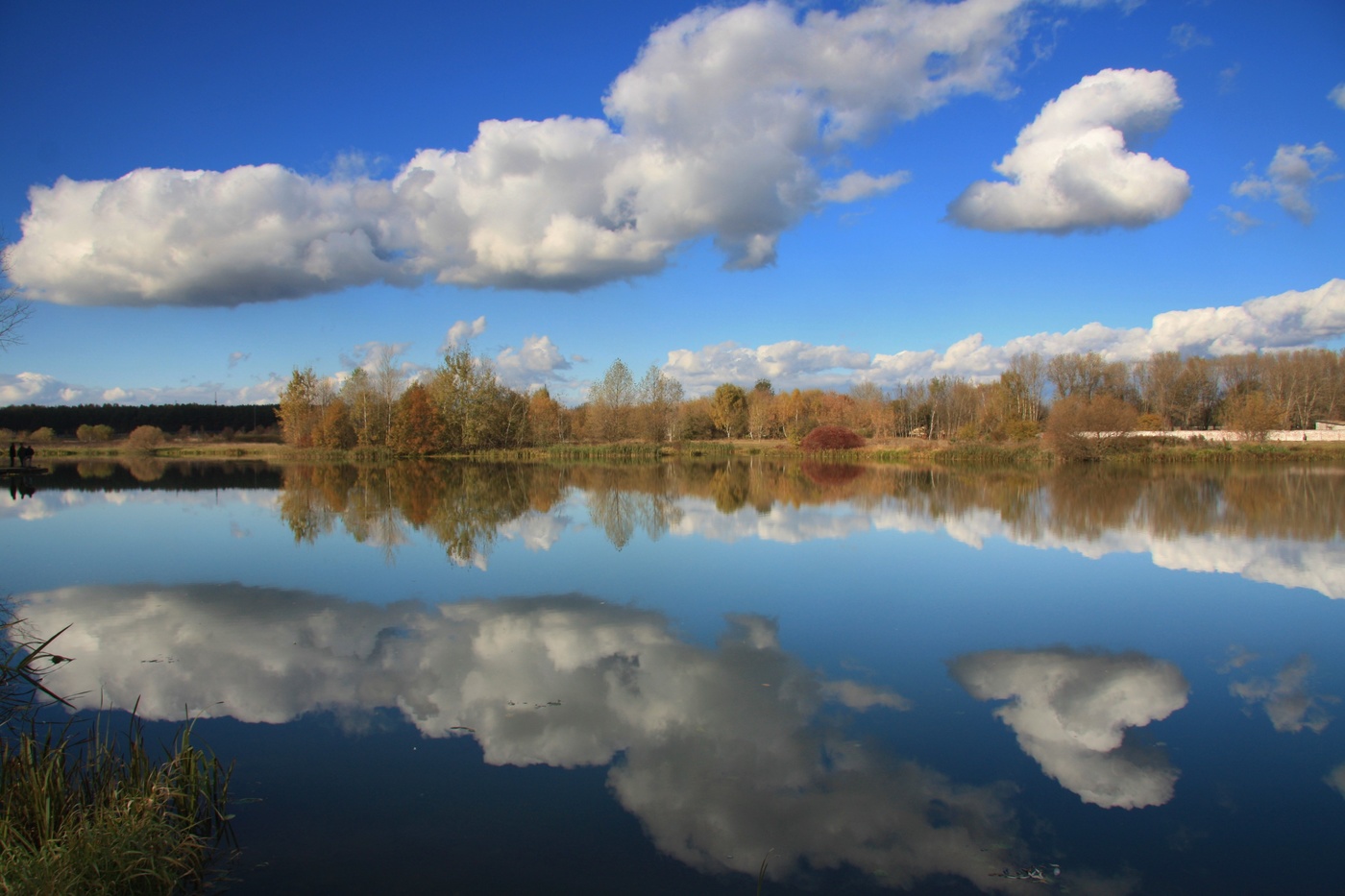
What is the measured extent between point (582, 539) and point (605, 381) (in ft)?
136

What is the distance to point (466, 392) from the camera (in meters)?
47.1

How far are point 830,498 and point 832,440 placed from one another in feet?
86.9

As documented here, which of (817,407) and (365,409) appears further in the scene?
(817,407)

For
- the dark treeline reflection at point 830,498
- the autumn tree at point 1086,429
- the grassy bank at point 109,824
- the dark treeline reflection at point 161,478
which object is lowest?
the dark treeline reflection at point 830,498

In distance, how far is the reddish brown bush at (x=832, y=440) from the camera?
152 feet

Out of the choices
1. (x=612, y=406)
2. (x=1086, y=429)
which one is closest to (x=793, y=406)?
(x=612, y=406)

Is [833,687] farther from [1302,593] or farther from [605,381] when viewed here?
[605,381]

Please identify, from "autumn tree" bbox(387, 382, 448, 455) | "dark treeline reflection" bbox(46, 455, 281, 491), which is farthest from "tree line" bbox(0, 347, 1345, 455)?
"dark treeline reflection" bbox(46, 455, 281, 491)

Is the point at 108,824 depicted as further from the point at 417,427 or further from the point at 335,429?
the point at 335,429

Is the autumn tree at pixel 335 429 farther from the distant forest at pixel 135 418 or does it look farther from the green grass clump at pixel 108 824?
the green grass clump at pixel 108 824

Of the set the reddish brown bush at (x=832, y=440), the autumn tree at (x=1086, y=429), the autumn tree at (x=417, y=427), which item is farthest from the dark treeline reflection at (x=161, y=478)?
the autumn tree at (x=1086, y=429)

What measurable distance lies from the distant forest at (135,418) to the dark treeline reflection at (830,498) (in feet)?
201

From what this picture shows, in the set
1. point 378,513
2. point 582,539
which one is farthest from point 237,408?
point 582,539

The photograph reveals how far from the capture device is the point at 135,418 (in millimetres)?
79250
